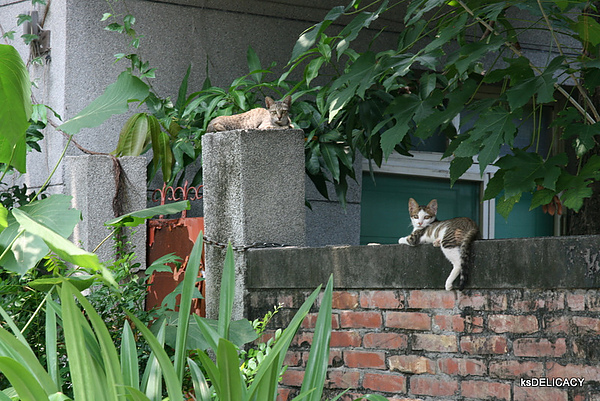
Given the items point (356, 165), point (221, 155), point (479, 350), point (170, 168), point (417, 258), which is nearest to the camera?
point (479, 350)

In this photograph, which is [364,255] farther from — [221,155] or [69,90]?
[69,90]

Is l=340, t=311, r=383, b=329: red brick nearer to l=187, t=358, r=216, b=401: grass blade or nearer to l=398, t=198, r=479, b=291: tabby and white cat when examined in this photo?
l=398, t=198, r=479, b=291: tabby and white cat

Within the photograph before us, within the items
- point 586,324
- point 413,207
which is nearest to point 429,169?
point 413,207

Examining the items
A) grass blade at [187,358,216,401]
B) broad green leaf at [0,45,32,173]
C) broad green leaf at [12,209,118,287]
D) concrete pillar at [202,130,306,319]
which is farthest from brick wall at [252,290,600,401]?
broad green leaf at [0,45,32,173]

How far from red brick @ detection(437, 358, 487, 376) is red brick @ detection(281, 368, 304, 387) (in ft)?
2.27

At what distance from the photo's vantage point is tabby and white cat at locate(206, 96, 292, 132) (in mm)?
3576

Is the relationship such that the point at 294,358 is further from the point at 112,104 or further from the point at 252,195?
the point at 112,104

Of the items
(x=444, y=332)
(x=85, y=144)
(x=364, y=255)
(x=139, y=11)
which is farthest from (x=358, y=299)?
(x=139, y=11)

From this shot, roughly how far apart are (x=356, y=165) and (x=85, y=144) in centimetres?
195

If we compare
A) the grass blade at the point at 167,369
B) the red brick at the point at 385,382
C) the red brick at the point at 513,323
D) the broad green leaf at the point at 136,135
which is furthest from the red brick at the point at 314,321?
the broad green leaf at the point at 136,135

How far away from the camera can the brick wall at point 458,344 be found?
216cm

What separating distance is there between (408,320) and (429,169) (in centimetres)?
332

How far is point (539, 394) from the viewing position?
87.2 inches

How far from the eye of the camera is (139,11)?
5.02 m
